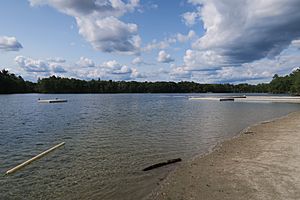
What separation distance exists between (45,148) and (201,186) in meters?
11.8

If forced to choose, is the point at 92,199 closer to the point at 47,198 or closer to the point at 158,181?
the point at 47,198

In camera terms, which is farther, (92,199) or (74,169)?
(74,169)

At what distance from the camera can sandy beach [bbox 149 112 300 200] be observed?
830cm

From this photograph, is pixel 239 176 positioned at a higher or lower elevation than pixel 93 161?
higher

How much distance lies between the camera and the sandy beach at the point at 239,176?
A: 8.30m

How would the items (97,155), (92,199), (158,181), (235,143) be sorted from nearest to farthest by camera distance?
(92,199) < (158,181) < (97,155) < (235,143)

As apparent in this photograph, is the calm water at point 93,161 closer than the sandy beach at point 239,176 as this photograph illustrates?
No

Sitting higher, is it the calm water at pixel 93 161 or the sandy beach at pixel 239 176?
the sandy beach at pixel 239 176

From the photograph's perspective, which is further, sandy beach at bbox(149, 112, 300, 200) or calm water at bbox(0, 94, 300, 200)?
calm water at bbox(0, 94, 300, 200)

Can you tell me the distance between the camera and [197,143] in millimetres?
18203

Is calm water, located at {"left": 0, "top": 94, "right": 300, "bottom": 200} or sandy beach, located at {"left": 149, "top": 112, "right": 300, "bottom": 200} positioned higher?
sandy beach, located at {"left": 149, "top": 112, "right": 300, "bottom": 200}

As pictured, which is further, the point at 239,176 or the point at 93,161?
the point at 93,161

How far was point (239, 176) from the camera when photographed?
32.7 ft

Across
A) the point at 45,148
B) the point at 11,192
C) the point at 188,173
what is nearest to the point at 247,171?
the point at 188,173
